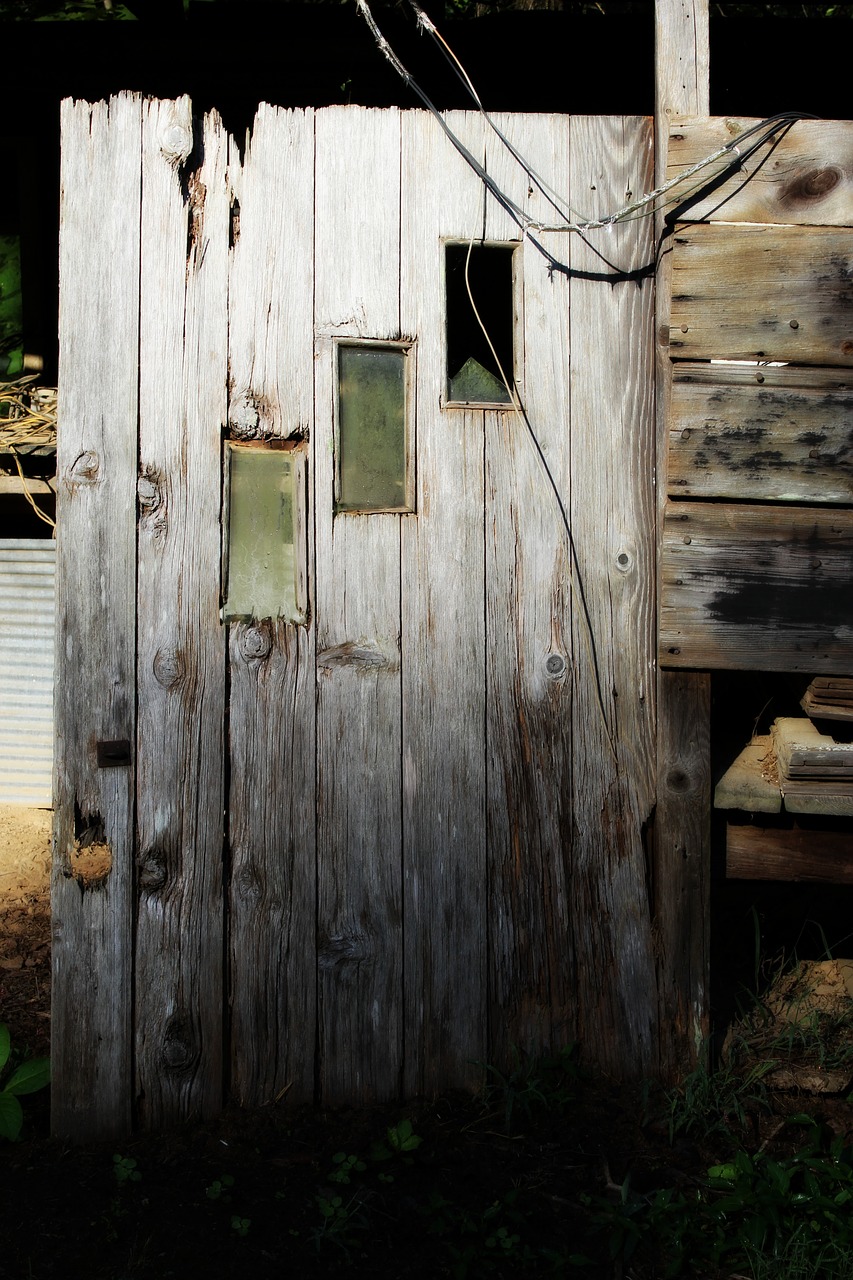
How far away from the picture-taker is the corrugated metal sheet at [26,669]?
4.85 metres

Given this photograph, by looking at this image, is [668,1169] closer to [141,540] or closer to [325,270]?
[141,540]

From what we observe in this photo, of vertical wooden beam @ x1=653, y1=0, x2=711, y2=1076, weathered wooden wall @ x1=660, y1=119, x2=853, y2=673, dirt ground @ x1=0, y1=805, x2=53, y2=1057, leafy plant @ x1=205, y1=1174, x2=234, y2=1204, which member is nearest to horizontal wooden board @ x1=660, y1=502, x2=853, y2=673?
weathered wooden wall @ x1=660, y1=119, x2=853, y2=673

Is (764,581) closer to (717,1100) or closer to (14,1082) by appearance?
(717,1100)

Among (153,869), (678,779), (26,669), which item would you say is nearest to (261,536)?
(153,869)

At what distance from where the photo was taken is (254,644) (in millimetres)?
2484

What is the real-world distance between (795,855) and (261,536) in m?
1.69

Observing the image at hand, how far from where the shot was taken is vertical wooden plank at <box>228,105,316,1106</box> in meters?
2.46

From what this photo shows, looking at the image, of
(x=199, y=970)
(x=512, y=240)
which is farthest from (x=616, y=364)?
(x=199, y=970)

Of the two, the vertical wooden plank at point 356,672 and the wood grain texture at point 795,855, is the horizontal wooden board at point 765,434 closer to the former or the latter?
the vertical wooden plank at point 356,672

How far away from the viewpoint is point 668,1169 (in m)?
2.32

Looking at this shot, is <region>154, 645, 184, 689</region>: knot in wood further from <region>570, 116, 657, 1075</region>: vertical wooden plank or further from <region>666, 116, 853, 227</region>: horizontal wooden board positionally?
<region>666, 116, 853, 227</region>: horizontal wooden board

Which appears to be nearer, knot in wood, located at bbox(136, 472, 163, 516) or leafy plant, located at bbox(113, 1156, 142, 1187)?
leafy plant, located at bbox(113, 1156, 142, 1187)

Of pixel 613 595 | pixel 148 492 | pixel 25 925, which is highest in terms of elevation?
pixel 148 492

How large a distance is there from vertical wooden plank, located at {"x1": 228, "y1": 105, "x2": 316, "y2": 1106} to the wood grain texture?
3.87ft
